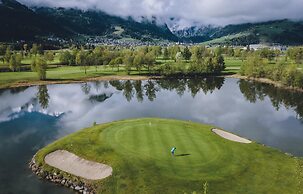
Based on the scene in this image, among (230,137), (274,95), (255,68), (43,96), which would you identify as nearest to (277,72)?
(255,68)

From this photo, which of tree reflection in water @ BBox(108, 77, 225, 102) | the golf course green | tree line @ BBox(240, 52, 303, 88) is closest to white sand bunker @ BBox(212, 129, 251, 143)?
the golf course green

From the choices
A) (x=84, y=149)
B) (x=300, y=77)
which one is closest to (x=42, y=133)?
(x=84, y=149)

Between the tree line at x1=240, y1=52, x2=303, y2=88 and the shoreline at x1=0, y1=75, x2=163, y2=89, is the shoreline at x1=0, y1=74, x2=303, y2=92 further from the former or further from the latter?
the tree line at x1=240, y1=52, x2=303, y2=88

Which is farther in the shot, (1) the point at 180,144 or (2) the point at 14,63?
(2) the point at 14,63

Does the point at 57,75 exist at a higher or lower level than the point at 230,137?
higher

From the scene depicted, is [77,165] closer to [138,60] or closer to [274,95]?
[274,95]

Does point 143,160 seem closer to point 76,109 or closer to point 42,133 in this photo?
point 42,133
